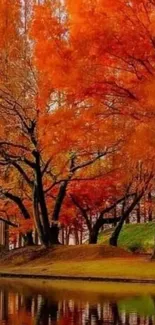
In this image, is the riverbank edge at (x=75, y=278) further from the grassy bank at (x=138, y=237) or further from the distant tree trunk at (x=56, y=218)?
the grassy bank at (x=138, y=237)

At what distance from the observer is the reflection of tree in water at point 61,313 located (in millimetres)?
10930

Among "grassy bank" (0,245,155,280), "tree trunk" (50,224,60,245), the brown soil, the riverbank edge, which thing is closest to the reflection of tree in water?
the riverbank edge

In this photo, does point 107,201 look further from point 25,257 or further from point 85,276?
point 85,276

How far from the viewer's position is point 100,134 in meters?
24.4

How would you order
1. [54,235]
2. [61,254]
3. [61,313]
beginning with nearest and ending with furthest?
[61,313]
[61,254]
[54,235]

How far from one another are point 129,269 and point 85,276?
1553 millimetres

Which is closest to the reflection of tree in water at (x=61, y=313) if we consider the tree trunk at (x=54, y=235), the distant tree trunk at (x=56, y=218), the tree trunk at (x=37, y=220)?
the tree trunk at (x=37, y=220)

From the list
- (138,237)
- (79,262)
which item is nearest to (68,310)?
(79,262)

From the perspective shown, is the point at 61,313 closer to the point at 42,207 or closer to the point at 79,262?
the point at 79,262

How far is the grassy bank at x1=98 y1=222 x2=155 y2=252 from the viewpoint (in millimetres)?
40438

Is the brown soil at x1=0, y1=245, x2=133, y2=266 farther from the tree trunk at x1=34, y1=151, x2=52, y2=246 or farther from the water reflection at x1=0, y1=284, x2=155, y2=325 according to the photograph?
the water reflection at x1=0, y1=284, x2=155, y2=325

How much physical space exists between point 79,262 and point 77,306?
14073 millimetres

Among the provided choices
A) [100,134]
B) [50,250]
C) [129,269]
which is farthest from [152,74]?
[50,250]

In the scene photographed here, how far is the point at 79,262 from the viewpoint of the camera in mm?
27344
